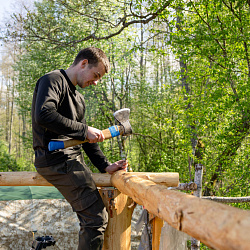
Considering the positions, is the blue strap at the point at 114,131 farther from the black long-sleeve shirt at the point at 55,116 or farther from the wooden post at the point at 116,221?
the wooden post at the point at 116,221

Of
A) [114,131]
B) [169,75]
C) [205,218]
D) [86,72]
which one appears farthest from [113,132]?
[169,75]

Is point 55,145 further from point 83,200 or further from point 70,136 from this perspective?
point 83,200

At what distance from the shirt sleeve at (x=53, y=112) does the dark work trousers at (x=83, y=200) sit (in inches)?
10.5

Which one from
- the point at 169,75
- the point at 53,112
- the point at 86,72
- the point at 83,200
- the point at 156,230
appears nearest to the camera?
the point at 53,112

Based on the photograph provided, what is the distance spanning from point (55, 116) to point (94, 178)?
801mm

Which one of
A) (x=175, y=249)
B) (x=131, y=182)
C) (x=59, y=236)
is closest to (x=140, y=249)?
(x=175, y=249)

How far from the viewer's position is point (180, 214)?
3.99 feet

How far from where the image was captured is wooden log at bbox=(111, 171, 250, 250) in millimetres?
849

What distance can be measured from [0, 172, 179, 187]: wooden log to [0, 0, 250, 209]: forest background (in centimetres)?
409

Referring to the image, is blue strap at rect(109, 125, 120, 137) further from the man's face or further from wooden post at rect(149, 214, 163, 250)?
wooden post at rect(149, 214, 163, 250)

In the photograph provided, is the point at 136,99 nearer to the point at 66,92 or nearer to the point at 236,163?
the point at 236,163

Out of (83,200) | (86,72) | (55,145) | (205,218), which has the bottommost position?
(83,200)

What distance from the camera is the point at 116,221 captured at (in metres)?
2.56

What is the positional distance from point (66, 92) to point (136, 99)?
386 inches
